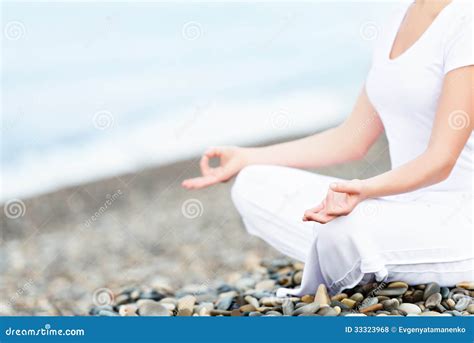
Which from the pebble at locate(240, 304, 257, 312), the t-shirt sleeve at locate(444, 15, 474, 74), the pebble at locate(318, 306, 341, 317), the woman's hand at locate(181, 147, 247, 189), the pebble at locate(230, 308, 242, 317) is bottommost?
the pebble at locate(318, 306, 341, 317)

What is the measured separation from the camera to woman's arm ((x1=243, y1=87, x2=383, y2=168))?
2664 mm

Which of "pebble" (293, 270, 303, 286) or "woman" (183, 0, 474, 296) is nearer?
"woman" (183, 0, 474, 296)

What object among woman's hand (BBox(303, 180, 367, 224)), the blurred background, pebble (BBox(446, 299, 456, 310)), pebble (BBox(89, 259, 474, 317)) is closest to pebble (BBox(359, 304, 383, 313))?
pebble (BBox(89, 259, 474, 317))

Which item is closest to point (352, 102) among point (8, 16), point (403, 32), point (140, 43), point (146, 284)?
point (403, 32)

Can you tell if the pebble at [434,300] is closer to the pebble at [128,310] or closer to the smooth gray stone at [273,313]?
the smooth gray stone at [273,313]

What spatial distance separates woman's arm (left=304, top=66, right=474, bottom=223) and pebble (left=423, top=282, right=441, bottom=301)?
1.11 ft

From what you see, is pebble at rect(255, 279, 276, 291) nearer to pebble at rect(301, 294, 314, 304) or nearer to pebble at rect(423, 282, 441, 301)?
pebble at rect(301, 294, 314, 304)

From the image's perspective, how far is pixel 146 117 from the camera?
2.77 meters

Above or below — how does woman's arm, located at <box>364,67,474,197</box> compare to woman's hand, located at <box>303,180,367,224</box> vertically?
above

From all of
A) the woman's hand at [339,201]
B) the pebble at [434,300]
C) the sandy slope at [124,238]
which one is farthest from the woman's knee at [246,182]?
the pebble at [434,300]

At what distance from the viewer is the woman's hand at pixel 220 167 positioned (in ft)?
8.86

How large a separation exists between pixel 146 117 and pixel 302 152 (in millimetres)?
578

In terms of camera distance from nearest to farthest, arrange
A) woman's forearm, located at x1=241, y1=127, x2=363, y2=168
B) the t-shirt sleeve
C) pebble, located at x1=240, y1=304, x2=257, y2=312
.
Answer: the t-shirt sleeve, pebble, located at x1=240, y1=304, x2=257, y2=312, woman's forearm, located at x1=241, y1=127, x2=363, y2=168

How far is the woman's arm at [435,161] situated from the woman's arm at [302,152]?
0.28m
